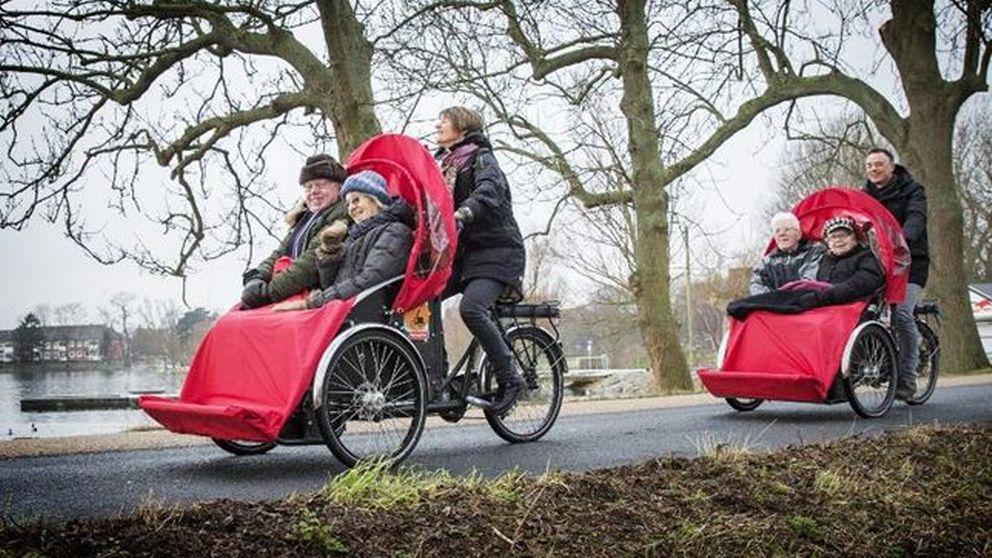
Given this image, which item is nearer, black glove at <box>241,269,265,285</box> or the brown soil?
the brown soil

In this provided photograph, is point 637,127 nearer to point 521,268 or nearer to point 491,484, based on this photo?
point 521,268

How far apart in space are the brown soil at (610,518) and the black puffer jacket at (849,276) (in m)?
3.04

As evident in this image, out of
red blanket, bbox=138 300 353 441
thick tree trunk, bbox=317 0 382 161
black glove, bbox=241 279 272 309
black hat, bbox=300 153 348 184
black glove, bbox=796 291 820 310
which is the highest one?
thick tree trunk, bbox=317 0 382 161

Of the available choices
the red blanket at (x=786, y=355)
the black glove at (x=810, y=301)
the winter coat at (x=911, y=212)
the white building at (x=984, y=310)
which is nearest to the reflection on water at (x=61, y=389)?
the red blanket at (x=786, y=355)

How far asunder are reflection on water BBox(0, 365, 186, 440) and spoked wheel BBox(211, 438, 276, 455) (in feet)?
10.3

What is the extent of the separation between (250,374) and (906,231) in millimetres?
6078

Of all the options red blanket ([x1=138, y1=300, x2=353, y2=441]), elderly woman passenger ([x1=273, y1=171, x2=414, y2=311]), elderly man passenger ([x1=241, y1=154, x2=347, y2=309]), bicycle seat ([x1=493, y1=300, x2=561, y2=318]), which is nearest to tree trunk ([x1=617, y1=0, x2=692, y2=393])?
bicycle seat ([x1=493, y1=300, x2=561, y2=318])

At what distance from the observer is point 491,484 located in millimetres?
3773

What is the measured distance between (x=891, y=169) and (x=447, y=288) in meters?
4.98

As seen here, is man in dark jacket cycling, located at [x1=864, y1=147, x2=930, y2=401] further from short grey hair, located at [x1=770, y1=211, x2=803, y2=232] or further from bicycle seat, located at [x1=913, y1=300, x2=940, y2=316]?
short grey hair, located at [x1=770, y1=211, x2=803, y2=232]

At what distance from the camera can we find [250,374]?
4.89 meters

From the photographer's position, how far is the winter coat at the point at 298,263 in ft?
18.0

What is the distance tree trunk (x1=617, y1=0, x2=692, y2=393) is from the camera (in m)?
15.2

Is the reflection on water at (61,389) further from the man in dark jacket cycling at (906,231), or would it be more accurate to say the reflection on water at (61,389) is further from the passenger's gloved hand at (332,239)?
the man in dark jacket cycling at (906,231)
